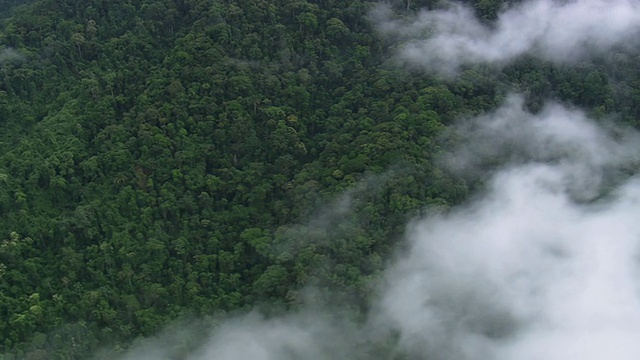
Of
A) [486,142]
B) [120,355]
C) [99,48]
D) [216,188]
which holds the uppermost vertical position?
[99,48]

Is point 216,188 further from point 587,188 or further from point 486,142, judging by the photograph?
point 587,188

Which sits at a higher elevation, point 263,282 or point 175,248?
point 175,248

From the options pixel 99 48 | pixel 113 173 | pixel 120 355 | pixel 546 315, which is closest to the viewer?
pixel 120 355

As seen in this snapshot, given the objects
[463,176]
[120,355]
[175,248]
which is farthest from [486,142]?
[120,355]

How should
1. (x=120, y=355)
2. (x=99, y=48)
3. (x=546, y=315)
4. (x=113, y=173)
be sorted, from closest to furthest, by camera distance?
(x=120, y=355)
(x=546, y=315)
(x=113, y=173)
(x=99, y=48)

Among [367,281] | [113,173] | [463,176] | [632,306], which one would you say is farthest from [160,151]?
[632,306]

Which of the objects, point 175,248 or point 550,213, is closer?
point 175,248
